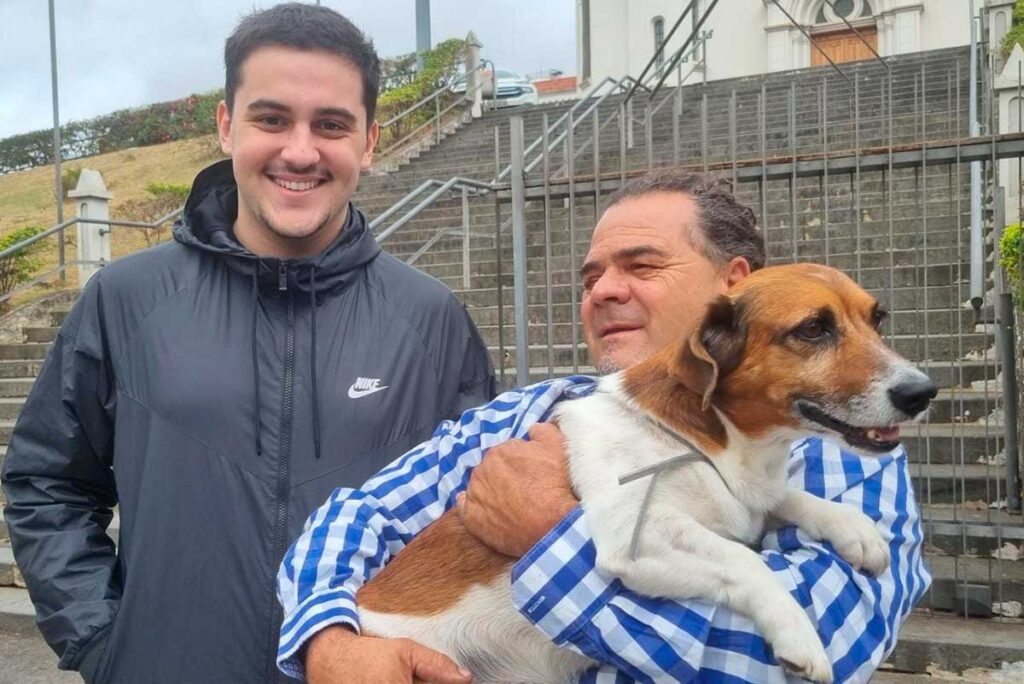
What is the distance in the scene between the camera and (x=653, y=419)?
6.81 ft

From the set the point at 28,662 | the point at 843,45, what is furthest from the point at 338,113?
the point at 843,45

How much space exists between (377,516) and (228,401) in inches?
18.8

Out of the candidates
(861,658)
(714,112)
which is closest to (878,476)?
(861,658)

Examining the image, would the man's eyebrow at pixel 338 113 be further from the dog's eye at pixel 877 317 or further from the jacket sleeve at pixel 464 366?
the dog's eye at pixel 877 317

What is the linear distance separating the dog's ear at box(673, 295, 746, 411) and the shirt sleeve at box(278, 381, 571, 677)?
0.47m

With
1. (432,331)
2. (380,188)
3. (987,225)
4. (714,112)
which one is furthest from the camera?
(380,188)

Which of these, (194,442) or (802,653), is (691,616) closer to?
(802,653)

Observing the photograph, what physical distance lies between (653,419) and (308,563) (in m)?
0.87

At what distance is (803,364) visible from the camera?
2.00 meters

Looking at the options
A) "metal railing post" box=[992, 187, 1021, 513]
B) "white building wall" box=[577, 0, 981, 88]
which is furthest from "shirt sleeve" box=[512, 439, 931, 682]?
"white building wall" box=[577, 0, 981, 88]

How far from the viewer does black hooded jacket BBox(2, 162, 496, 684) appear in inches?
89.7

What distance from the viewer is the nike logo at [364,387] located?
2.40 meters

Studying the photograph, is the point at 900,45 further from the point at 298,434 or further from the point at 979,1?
the point at 298,434

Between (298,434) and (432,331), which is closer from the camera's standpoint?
(298,434)
